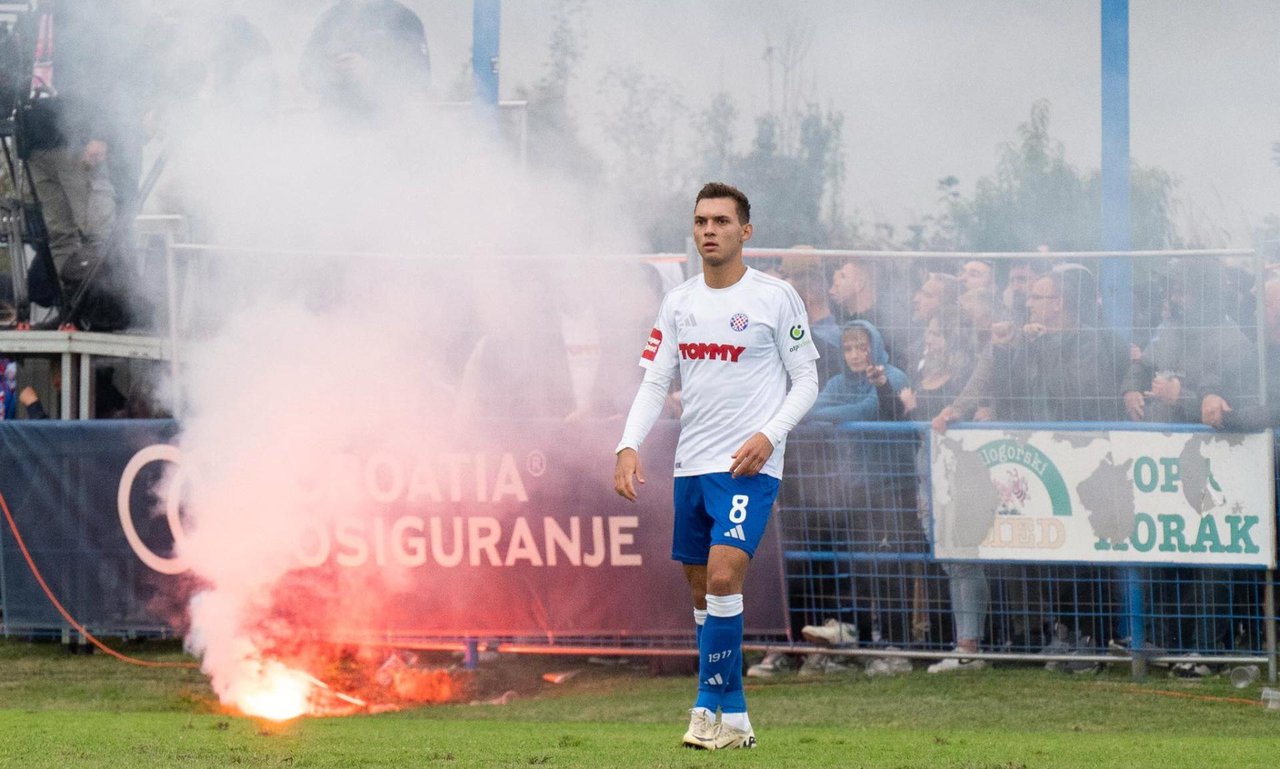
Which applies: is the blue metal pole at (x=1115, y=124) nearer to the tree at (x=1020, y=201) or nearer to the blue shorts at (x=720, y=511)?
the blue shorts at (x=720, y=511)

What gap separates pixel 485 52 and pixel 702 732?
632 cm

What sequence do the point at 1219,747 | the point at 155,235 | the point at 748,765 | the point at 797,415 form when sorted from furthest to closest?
the point at 155,235 → the point at 1219,747 → the point at 797,415 → the point at 748,765

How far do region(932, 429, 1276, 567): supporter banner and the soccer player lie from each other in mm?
3704

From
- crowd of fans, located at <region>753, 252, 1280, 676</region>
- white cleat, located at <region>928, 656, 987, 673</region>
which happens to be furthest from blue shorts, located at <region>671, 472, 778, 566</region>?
white cleat, located at <region>928, 656, 987, 673</region>

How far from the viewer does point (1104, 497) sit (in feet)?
31.6

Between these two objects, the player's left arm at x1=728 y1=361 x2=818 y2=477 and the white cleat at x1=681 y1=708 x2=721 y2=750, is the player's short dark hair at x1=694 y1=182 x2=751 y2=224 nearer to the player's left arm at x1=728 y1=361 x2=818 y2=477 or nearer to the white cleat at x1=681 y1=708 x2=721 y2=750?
the player's left arm at x1=728 y1=361 x2=818 y2=477

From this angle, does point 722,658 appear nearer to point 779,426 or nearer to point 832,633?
point 779,426

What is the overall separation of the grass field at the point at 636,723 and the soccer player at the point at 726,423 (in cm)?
35

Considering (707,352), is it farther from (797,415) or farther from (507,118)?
(507,118)

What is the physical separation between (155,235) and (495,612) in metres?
4.23

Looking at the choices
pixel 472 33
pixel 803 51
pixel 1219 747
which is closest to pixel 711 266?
pixel 1219 747

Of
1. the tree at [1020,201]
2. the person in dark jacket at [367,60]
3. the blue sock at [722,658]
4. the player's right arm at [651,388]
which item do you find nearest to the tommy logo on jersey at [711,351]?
the player's right arm at [651,388]

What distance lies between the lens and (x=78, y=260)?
1266cm

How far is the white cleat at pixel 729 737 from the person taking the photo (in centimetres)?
618
